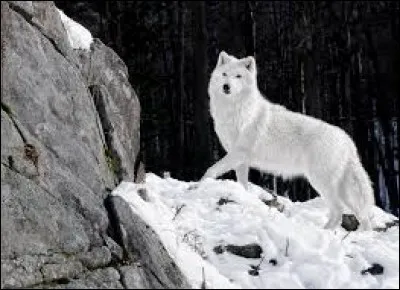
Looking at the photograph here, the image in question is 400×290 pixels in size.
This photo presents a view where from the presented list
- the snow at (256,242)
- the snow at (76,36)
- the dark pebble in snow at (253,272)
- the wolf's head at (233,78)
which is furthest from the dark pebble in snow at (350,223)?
the snow at (76,36)

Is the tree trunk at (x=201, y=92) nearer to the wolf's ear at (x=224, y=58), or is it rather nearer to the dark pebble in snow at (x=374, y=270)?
the wolf's ear at (x=224, y=58)

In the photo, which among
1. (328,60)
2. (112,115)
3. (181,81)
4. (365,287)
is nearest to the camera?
→ (365,287)

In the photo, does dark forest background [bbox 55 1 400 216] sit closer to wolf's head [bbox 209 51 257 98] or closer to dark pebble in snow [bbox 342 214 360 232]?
wolf's head [bbox 209 51 257 98]

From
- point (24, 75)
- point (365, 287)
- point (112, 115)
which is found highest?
point (24, 75)

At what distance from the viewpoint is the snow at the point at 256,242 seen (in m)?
5.61

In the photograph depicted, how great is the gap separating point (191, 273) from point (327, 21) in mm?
17002

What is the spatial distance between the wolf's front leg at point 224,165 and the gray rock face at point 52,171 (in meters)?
1.21

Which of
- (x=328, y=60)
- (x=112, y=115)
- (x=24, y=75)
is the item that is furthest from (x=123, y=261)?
(x=328, y=60)

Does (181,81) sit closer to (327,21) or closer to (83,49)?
(327,21)

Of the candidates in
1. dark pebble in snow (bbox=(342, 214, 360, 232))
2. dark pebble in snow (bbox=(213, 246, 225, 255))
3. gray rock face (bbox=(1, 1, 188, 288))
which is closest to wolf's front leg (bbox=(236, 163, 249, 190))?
dark pebble in snow (bbox=(342, 214, 360, 232))

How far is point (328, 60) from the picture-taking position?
69.4ft

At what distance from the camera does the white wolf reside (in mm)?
7379

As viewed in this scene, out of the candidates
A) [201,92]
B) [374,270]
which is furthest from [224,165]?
[201,92]

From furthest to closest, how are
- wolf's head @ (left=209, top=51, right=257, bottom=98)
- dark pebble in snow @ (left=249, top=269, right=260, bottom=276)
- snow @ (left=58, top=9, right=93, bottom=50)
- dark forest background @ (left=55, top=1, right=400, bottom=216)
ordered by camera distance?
dark forest background @ (left=55, top=1, right=400, bottom=216)
wolf's head @ (left=209, top=51, right=257, bottom=98)
snow @ (left=58, top=9, right=93, bottom=50)
dark pebble in snow @ (left=249, top=269, right=260, bottom=276)
